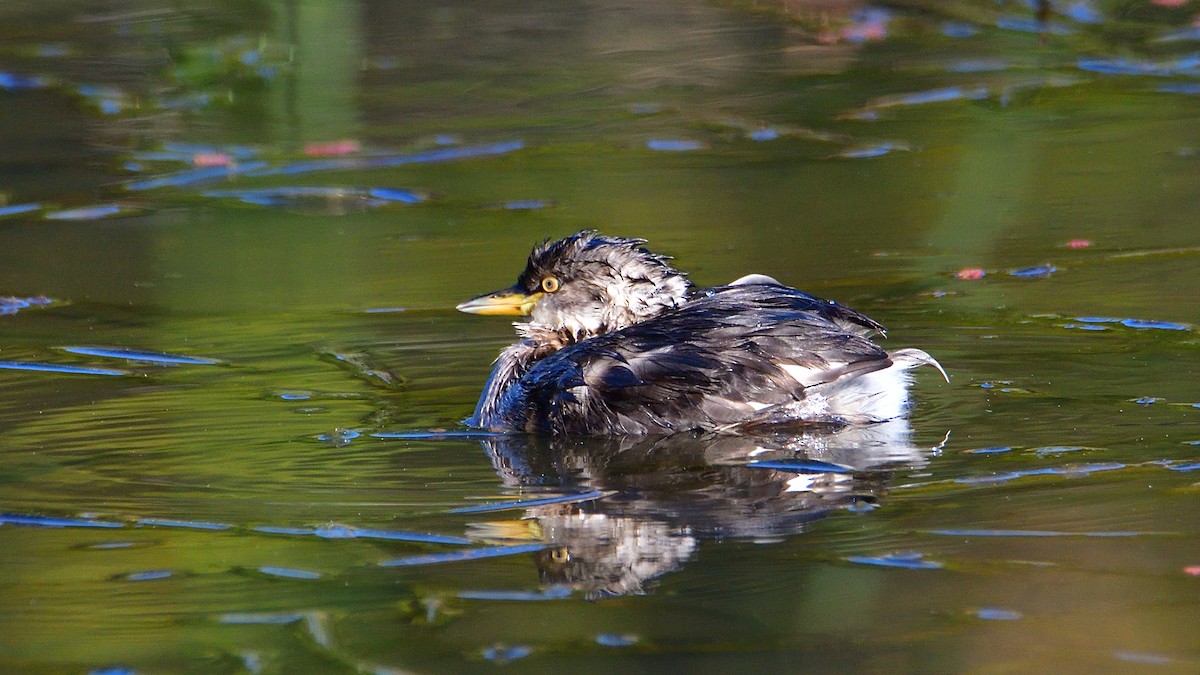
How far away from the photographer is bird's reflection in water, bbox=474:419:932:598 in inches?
163

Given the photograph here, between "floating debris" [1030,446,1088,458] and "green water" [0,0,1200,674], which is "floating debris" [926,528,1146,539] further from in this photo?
"floating debris" [1030,446,1088,458]

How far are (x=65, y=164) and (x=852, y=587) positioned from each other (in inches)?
310

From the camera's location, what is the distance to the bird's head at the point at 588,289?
616 centimetres

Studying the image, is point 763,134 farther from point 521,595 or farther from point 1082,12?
point 521,595

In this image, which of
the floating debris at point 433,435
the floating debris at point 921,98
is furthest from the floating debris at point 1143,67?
the floating debris at point 433,435

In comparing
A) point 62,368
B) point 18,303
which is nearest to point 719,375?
point 62,368

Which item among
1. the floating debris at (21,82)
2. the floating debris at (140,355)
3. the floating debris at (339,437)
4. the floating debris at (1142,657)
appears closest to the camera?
the floating debris at (1142,657)

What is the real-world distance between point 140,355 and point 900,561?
357cm

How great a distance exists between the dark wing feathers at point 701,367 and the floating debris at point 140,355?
148 centimetres

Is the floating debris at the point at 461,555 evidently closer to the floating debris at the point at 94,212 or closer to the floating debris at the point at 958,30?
the floating debris at the point at 94,212

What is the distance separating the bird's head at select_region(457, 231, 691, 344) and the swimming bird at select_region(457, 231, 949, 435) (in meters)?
0.19

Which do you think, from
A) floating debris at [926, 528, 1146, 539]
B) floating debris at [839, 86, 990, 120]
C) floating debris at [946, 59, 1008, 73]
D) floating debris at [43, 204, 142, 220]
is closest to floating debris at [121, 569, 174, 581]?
floating debris at [926, 528, 1146, 539]

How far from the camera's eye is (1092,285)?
7070mm

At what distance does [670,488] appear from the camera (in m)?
4.80
